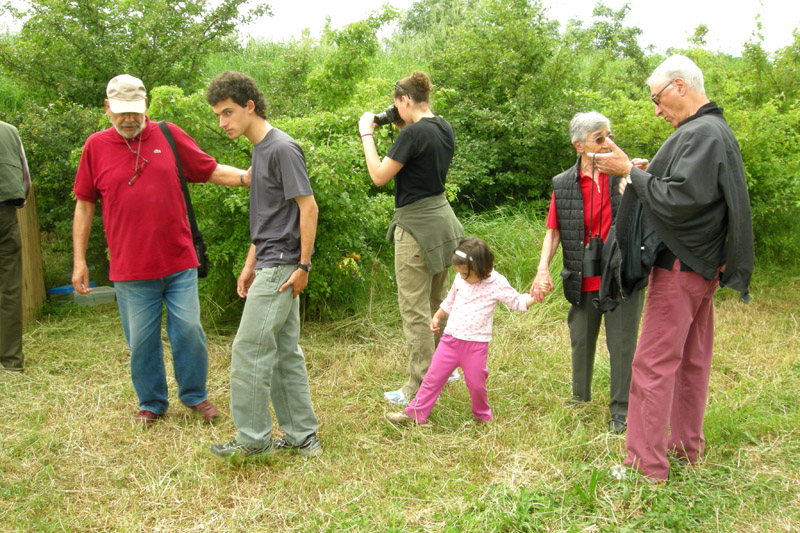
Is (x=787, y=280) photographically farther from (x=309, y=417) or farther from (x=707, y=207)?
(x=309, y=417)

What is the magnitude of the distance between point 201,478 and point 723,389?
3518 millimetres

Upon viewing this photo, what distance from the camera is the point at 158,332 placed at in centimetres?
421

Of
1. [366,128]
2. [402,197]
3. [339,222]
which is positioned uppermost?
[366,128]

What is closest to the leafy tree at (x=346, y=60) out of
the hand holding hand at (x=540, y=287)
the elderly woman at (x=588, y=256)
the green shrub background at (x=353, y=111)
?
the green shrub background at (x=353, y=111)

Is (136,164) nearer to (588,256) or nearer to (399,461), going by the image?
(399,461)

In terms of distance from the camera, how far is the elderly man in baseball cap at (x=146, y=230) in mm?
3943

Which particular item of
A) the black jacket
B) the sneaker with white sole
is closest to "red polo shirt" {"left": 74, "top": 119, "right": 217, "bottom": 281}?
the sneaker with white sole

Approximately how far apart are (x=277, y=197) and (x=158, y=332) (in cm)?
135

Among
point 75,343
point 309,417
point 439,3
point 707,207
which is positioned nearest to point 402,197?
point 309,417

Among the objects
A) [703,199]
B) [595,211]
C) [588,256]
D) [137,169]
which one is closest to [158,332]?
[137,169]

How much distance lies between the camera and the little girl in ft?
13.1

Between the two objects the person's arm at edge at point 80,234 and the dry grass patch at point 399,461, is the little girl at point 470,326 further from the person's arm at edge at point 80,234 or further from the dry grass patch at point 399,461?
the person's arm at edge at point 80,234

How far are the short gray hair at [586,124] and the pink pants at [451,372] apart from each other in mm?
1362

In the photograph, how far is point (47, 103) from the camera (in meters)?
7.42
